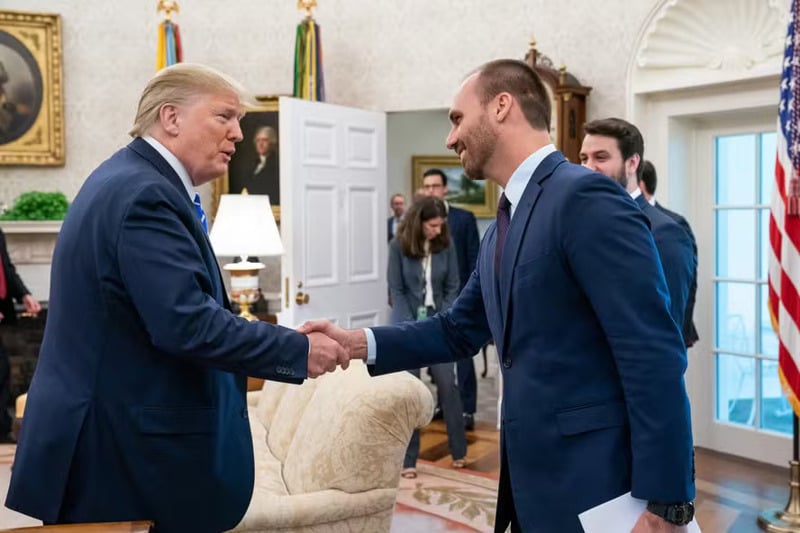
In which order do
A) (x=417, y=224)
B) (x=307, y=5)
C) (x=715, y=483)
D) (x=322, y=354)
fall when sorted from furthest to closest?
(x=307, y=5)
(x=417, y=224)
(x=715, y=483)
(x=322, y=354)

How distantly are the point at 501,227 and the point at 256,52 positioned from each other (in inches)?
233

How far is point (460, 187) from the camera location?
32.7 ft

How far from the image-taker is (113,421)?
5.83ft

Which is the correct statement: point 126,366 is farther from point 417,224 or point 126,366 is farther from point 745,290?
point 745,290

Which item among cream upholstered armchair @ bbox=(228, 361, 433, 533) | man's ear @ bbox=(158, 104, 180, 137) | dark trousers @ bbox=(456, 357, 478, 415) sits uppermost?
man's ear @ bbox=(158, 104, 180, 137)

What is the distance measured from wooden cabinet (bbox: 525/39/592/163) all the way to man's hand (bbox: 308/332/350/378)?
3.61 m

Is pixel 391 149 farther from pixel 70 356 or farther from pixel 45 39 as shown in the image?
pixel 70 356

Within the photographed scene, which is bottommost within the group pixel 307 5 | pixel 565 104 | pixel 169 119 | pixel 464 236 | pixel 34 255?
pixel 34 255

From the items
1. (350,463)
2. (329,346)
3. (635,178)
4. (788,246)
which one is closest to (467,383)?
(788,246)

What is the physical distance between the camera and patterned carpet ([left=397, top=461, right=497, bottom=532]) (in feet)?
13.8

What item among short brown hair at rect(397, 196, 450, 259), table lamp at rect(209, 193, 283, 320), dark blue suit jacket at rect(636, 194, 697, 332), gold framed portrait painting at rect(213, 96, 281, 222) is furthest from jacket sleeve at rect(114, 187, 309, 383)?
gold framed portrait painting at rect(213, 96, 281, 222)

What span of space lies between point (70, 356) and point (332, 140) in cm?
478

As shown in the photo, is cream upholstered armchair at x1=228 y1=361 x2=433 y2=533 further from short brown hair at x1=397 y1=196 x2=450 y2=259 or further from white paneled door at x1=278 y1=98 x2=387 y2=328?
white paneled door at x1=278 y1=98 x2=387 y2=328

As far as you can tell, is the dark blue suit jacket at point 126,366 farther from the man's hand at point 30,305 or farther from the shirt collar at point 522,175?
the man's hand at point 30,305
